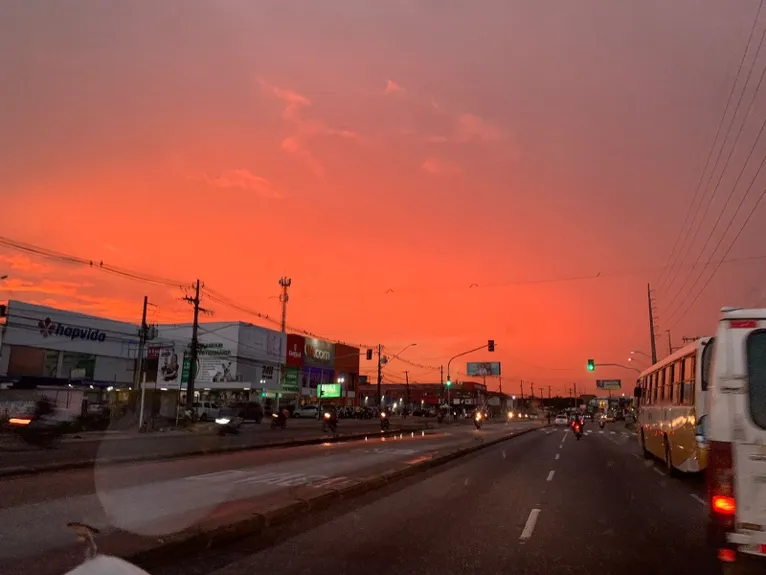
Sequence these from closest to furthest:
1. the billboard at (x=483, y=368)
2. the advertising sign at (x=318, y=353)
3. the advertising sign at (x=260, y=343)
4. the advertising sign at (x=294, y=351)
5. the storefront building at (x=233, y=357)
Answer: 1. the storefront building at (x=233, y=357)
2. the advertising sign at (x=260, y=343)
3. the advertising sign at (x=294, y=351)
4. the advertising sign at (x=318, y=353)
5. the billboard at (x=483, y=368)

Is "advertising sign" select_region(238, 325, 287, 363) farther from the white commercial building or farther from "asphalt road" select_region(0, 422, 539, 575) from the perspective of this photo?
"asphalt road" select_region(0, 422, 539, 575)

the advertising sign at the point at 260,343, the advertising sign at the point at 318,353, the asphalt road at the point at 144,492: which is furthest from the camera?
the advertising sign at the point at 318,353

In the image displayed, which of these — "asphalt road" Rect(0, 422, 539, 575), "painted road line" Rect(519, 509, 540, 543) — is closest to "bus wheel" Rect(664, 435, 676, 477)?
"painted road line" Rect(519, 509, 540, 543)

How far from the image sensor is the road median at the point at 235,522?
287 inches

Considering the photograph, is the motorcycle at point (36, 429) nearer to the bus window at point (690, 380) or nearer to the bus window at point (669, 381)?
the bus window at point (669, 381)

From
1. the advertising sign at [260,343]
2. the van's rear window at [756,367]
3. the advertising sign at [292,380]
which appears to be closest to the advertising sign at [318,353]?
the advertising sign at [292,380]

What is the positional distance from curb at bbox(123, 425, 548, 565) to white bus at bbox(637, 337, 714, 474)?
6.80 meters

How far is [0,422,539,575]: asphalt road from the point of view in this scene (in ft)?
27.0

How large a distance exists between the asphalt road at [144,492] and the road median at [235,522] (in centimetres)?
32

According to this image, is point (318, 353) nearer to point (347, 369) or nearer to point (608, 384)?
point (347, 369)

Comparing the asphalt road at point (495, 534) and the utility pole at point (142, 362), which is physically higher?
the utility pole at point (142, 362)

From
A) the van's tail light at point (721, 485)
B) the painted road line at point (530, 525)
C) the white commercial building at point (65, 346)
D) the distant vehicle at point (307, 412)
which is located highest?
the white commercial building at point (65, 346)

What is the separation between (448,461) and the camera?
21219mm

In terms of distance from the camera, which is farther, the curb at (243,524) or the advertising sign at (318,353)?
the advertising sign at (318,353)
